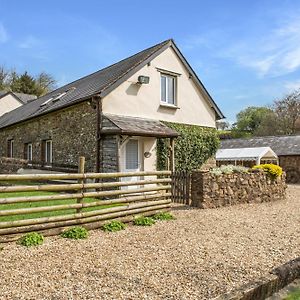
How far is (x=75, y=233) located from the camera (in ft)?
22.2

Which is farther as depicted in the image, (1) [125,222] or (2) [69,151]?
(2) [69,151]

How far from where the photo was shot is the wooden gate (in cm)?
1150

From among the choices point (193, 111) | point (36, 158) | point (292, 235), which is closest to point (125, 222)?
point (292, 235)

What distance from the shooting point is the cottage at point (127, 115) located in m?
13.9

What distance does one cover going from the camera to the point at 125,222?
8344 millimetres

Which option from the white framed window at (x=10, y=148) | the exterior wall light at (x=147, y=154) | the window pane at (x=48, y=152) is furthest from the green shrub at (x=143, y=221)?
the white framed window at (x=10, y=148)

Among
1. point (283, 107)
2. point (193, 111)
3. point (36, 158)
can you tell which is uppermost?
point (283, 107)

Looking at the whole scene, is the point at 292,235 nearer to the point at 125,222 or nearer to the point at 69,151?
the point at 125,222

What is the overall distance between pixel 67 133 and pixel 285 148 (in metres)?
19.9

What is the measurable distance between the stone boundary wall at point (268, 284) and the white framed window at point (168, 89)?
40.4 feet

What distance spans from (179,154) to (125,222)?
8.55 m

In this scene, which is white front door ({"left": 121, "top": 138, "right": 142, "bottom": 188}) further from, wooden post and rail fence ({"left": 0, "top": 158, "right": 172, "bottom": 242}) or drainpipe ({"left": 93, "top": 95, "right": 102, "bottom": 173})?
wooden post and rail fence ({"left": 0, "top": 158, "right": 172, "bottom": 242})

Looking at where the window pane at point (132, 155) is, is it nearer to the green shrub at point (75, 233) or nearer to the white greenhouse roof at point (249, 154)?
the green shrub at point (75, 233)

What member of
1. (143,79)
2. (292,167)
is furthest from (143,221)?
(292,167)
